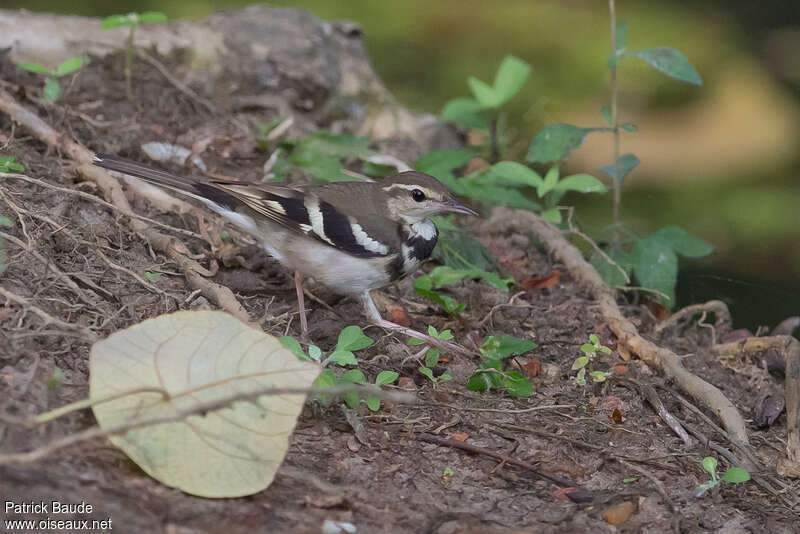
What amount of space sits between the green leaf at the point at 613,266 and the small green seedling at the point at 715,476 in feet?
6.31

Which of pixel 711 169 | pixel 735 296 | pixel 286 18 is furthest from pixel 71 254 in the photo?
pixel 711 169

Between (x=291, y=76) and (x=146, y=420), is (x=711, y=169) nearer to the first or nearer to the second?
(x=291, y=76)

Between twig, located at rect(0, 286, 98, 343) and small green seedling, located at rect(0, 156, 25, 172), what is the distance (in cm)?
109

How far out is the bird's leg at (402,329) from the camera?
4824 mm

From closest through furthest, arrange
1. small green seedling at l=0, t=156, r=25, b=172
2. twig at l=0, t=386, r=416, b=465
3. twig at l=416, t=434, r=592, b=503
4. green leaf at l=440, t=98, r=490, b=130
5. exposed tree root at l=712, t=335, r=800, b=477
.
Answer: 1. twig at l=0, t=386, r=416, b=465
2. twig at l=416, t=434, r=592, b=503
3. exposed tree root at l=712, t=335, r=800, b=477
4. small green seedling at l=0, t=156, r=25, b=172
5. green leaf at l=440, t=98, r=490, b=130

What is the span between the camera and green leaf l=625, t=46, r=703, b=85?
5.45 m

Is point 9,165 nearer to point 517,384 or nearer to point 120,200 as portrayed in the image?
point 120,200

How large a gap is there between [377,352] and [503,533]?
5.70ft

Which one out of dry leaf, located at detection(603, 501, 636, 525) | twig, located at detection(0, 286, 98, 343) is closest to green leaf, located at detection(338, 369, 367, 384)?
twig, located at detection(0, 286, 98, 343)

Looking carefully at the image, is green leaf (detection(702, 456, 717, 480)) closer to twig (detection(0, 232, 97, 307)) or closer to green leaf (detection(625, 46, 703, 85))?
green leaf (detection(625, 46, 703, 85))

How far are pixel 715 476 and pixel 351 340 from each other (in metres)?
1.77

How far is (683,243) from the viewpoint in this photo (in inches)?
236

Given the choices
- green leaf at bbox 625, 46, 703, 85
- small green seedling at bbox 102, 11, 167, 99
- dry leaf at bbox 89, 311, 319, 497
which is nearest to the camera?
dry leaf at bbox 89, 311, 319, 497

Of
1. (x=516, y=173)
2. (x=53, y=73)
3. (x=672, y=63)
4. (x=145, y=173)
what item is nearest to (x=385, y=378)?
(x=145, y=173)
